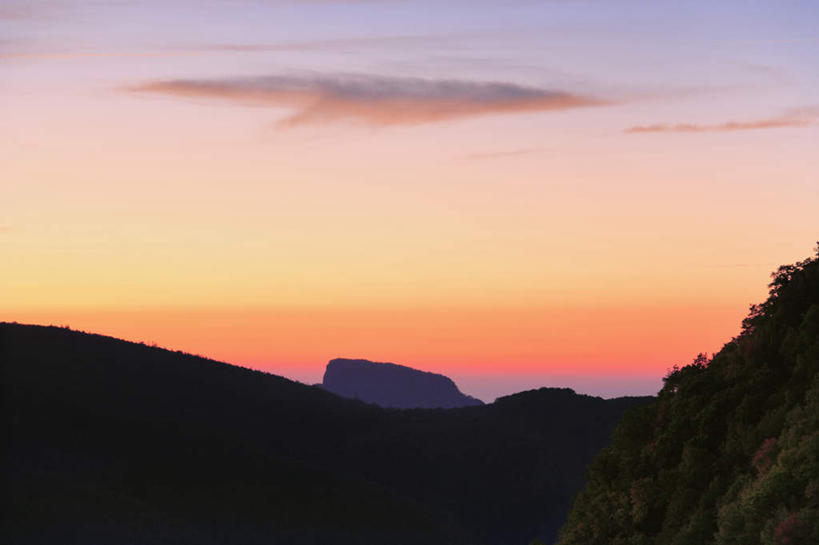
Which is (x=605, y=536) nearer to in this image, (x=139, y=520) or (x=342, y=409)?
(x=139, y=520)

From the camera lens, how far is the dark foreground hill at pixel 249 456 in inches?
3172

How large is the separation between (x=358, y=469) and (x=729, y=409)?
104 m

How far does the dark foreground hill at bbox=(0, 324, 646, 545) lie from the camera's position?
80.6 meters

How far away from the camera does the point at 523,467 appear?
11788 cm

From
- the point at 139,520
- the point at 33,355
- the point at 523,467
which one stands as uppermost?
the point at 33,355

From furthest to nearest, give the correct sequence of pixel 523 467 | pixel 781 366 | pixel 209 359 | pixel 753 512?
pixel 209 359 → pixel 523 467 → pixel 781 366 → pixel 753 512

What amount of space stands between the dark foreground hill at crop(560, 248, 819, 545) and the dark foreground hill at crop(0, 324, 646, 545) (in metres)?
64.0

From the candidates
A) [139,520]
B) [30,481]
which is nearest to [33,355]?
[30,481]

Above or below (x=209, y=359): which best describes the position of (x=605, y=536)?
below

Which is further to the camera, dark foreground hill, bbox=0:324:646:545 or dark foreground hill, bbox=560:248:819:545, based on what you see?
dark foreground hill, bbox=0:324:646:545

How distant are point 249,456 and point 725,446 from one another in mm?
92803

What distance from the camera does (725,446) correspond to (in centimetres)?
1094

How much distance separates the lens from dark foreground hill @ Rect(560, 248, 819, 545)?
947 cm

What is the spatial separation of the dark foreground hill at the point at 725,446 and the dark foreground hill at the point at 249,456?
63979mm
